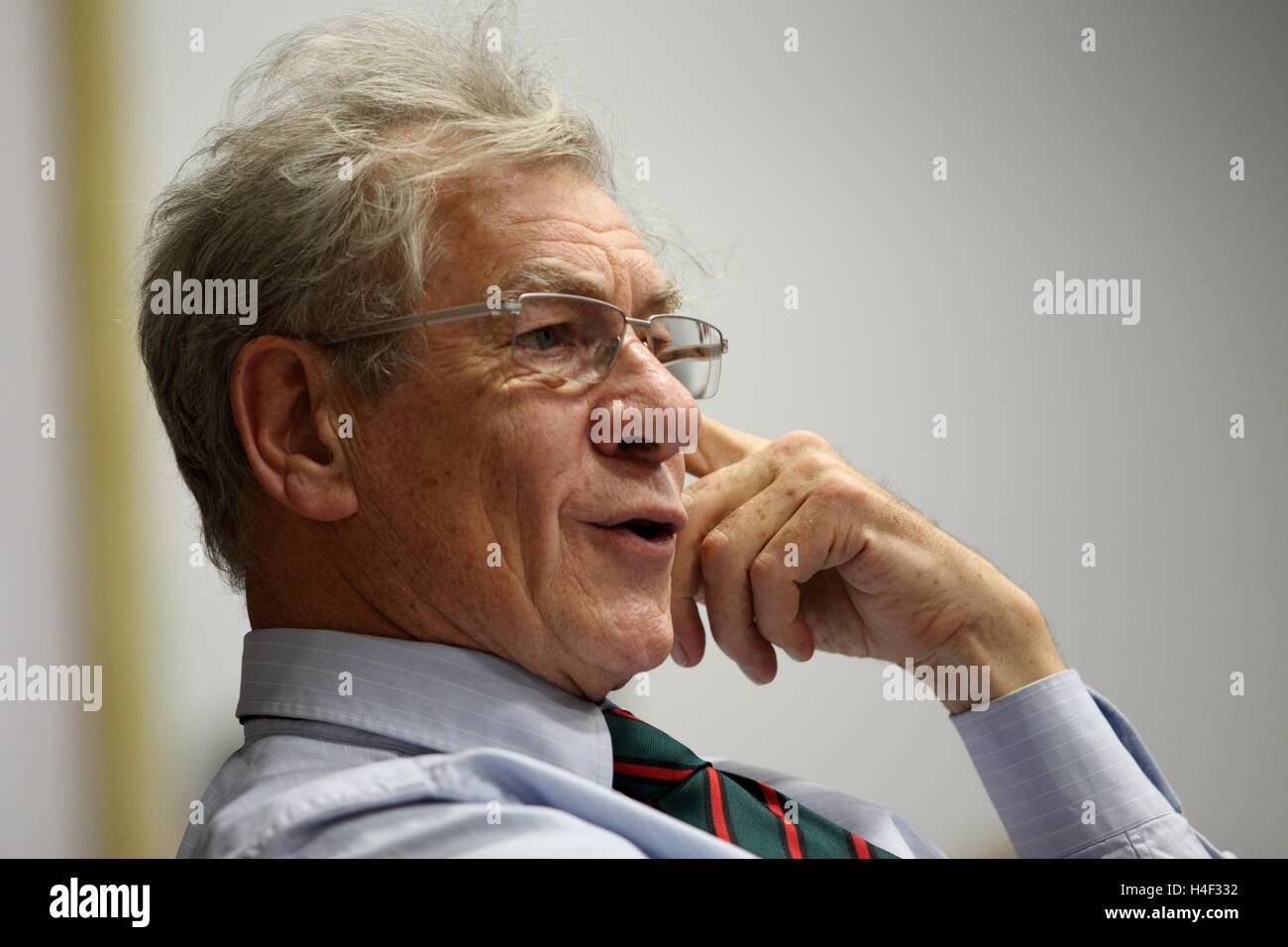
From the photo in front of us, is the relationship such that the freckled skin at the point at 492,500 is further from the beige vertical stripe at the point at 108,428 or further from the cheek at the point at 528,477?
the beige vertical stripe at the point at 108,428

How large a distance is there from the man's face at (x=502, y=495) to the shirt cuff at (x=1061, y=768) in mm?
495

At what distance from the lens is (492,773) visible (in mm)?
920

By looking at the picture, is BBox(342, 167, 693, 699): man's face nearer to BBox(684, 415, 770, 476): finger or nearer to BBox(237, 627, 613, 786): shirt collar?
BBox(237, 627, 613, 786): shirt collar

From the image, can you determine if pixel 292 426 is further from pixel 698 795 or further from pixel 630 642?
pixel 698 795

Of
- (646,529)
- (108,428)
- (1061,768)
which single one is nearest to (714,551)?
(646,529)

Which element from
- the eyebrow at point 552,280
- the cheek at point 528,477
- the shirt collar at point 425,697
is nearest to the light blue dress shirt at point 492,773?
the shirt collar at point 425,697

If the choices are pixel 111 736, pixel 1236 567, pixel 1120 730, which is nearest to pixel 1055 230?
pixel 1236 567

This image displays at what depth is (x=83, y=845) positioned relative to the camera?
67.1 inches

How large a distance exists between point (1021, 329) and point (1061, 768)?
3.33 feet

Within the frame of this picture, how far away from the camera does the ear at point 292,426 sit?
3.63 feet

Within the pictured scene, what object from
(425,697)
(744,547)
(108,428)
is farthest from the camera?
(108,428)

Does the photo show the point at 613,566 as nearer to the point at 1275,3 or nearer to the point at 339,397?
the point at 339,397

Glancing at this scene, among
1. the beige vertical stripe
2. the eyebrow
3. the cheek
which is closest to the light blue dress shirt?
the cheek

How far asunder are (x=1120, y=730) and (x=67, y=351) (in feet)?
5.18
